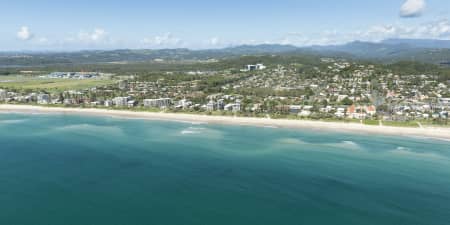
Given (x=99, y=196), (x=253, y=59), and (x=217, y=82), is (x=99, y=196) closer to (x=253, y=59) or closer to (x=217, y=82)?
(x=217, y=82)

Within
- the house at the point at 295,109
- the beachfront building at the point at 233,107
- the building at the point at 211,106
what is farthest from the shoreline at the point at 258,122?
the house at the point at 295,109

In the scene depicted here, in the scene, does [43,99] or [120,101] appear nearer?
[120,101]

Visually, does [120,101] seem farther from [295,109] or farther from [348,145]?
[348,145]

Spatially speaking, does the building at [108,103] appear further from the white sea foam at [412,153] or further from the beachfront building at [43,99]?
the white sea foam at [412,153]

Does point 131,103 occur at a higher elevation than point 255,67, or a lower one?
lower

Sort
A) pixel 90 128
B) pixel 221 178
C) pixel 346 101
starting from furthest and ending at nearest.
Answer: pixel 346 101 → pixel 90 128 → pixel 221 178

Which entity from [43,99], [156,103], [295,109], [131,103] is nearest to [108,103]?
[131,103]
